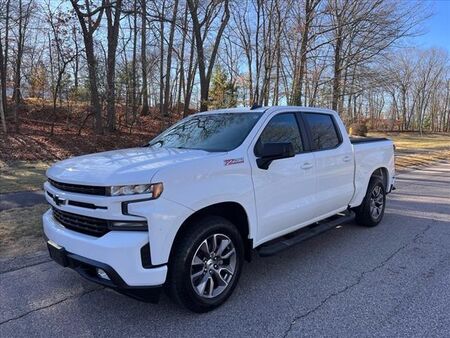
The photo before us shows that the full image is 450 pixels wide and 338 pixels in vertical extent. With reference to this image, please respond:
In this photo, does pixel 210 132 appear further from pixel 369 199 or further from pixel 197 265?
pixel 369 199

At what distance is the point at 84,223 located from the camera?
130 inches

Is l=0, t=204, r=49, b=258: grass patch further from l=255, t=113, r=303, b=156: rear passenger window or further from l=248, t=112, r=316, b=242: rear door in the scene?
l=255, t=113, r=303, b=156: rear passenger window

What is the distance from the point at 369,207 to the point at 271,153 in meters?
3.01

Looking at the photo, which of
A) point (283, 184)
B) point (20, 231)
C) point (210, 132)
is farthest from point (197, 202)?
point (20, 231)

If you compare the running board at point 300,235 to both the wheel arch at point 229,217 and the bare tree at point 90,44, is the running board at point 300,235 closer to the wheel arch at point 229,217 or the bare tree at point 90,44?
the wheel arch at point 229,217

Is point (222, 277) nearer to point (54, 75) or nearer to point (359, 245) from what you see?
point (359, 245)

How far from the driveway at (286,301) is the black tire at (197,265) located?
0.41ft

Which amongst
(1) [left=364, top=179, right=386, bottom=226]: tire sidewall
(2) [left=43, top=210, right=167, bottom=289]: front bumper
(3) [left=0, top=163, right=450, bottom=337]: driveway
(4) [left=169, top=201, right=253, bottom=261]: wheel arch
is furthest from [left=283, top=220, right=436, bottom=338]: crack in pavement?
(2) [left=43, top=210, right=167, bottom=289]: front bumper

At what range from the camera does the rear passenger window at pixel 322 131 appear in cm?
505

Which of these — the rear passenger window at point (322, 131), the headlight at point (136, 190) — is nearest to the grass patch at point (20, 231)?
the headlight at point (136, 190)

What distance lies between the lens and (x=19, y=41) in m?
21.4

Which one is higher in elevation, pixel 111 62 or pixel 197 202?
pixel 111 62

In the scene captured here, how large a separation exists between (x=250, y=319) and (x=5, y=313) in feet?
7.15

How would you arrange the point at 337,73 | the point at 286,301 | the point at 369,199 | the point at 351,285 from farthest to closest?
the point at 337,73 → the point at 369,199 → the point at 351,285 → the point at 286,301
